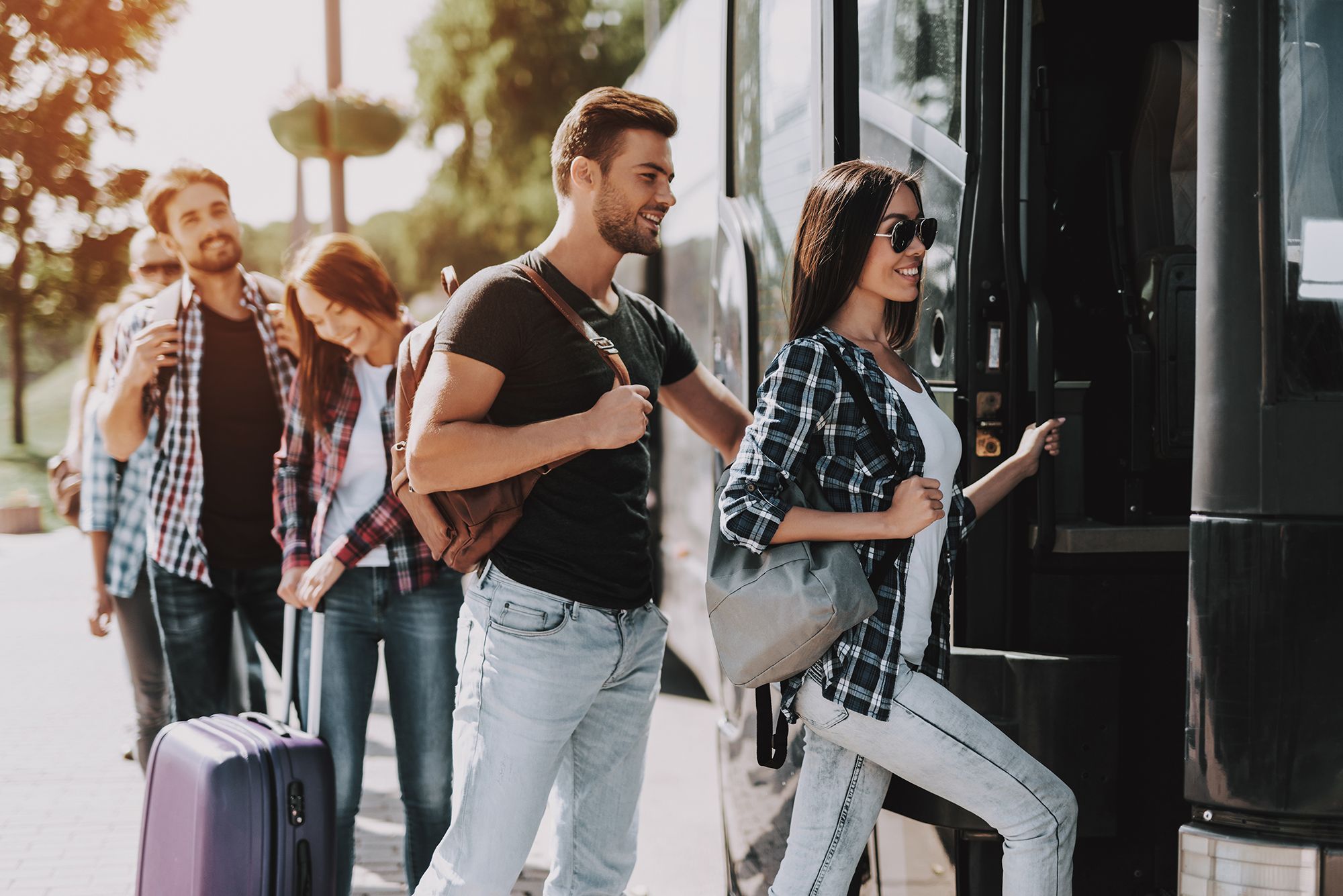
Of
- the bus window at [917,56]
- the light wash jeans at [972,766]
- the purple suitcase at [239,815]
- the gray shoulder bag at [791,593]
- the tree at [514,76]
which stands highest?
the tree at [514,76]

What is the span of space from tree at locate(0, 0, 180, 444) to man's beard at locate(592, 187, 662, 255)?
18673 mm

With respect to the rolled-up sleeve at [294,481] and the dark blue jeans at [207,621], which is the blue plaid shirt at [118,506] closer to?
the dark blue jeans at [207,621]

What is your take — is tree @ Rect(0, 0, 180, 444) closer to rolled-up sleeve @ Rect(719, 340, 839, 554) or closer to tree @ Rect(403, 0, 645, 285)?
tree @ Rect(403, 0, 645, 285)

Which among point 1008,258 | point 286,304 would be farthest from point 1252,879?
point 286,304

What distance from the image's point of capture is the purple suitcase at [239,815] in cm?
283

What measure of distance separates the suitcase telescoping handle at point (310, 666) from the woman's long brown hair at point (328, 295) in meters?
0.45

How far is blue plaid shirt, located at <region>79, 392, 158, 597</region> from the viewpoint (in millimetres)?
4219

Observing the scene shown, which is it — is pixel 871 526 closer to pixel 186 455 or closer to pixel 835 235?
pixel 835 235

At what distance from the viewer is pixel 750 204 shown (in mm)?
3590

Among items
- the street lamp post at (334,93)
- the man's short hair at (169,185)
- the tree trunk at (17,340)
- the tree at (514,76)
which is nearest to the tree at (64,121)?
the tree trunk at (17,340)

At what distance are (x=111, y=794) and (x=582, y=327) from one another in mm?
3605

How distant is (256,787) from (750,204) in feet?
6.18

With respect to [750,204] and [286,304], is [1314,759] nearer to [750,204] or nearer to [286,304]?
[750,204]

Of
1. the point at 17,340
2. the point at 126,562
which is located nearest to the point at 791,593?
the point at 126,562
